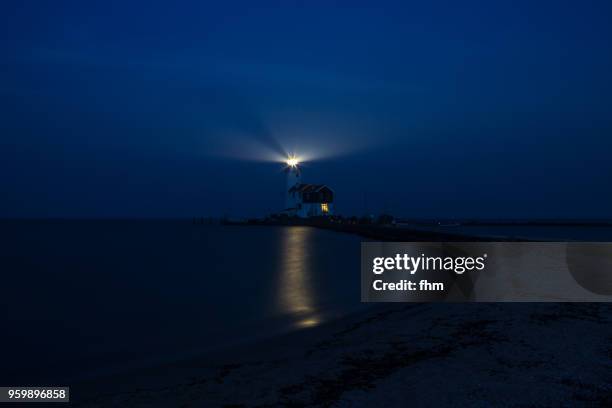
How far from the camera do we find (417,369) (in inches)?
235

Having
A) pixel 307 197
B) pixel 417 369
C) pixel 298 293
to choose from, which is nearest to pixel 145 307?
pixel 298 293

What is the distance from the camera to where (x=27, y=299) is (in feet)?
58.9

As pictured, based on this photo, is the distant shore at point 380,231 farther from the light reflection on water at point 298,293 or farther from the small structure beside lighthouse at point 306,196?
the light reflection on water at point 298,293

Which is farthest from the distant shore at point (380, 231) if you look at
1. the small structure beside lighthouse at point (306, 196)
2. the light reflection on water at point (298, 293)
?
the light reflection on water at point (298, 293)

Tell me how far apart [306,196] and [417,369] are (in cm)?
8101

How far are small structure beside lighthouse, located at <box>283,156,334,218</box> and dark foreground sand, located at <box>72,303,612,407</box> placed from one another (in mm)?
75414

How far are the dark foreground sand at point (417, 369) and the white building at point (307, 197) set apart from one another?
75.4 m

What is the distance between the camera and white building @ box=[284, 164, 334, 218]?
85562 millimetres

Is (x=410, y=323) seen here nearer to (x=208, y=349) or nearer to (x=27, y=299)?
(x=208, y=349)

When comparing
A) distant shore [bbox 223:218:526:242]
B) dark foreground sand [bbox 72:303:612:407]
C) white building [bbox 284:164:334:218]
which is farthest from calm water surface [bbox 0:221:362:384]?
white building [bbox 284:164:334:218]

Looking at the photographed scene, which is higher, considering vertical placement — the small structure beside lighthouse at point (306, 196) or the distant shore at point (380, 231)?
the small structure beside lighthouse at point (306, 196)

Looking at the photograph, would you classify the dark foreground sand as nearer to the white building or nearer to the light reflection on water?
the light reflection on water

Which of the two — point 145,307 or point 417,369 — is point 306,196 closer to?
point 145,307

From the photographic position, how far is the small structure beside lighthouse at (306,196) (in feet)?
281
